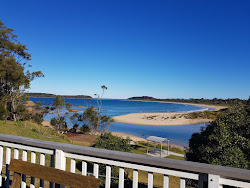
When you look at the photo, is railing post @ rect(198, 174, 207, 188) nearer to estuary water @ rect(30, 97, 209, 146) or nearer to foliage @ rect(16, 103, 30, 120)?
estuary water @ rect(30, 97, 209, 146)

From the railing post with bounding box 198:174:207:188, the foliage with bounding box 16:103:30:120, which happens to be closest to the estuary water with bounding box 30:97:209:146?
the foliage with bounding box 16:103:30:120

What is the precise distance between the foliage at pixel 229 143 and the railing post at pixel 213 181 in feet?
14.0

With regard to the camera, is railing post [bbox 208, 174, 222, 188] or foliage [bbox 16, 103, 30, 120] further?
foliage [bbox 16, 103, 30, 120]

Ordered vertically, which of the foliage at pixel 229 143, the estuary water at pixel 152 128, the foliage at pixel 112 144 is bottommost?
the estuary water at pixel 152 128

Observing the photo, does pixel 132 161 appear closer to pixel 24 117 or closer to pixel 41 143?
pixel 41 143

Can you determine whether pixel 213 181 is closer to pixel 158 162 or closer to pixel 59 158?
pixel 158 162

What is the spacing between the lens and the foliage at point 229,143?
190 inches

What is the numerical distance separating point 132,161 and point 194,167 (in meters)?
0.45

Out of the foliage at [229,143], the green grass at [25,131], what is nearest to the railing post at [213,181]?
the foliage at [229,143]

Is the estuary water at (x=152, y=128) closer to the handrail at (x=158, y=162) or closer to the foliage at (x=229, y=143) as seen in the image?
the foliage at (x=229, y=143)

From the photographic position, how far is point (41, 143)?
6.03ft

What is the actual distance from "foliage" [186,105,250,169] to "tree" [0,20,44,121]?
19359 mm

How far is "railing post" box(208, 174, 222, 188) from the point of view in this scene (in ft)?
3.97

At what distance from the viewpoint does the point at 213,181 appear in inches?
48.2
